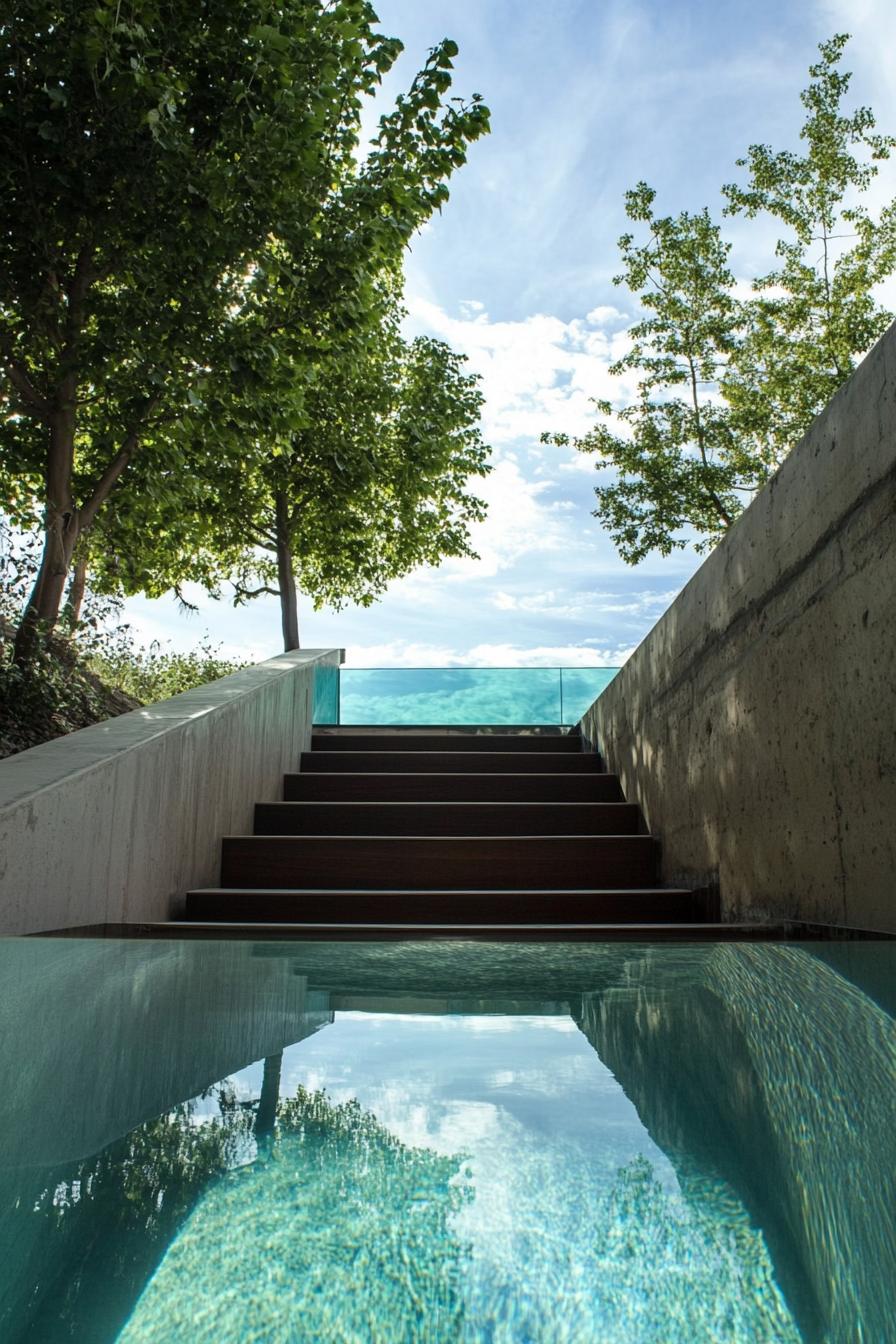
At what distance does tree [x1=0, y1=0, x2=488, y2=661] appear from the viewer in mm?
6051

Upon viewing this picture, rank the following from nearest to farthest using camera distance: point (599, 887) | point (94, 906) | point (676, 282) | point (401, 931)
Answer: point (401, 931)
point (94, 906)
point (599, 887)
point (676, 282)

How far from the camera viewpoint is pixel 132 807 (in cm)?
412

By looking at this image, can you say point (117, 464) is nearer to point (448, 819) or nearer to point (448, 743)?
point (448, 743)

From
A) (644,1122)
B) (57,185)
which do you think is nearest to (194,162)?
(57,185)

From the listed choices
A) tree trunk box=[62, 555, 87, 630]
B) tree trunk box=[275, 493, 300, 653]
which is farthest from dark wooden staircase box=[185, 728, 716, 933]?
tree trunk box=[275, 493, 300, 653]

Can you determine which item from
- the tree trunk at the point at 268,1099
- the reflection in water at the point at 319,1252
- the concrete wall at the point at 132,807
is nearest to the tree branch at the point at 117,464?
the concrete wall at the point at 132,807

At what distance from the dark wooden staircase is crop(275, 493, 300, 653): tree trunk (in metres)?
8.28

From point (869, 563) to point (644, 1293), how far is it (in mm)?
2508

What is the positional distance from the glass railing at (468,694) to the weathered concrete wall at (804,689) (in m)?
7.54

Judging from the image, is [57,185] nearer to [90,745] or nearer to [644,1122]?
[90,745]

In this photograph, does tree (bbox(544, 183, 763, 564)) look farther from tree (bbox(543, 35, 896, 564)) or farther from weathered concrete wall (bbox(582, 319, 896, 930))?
weathered concrete wall (bbox(582, 319, 896, 930))

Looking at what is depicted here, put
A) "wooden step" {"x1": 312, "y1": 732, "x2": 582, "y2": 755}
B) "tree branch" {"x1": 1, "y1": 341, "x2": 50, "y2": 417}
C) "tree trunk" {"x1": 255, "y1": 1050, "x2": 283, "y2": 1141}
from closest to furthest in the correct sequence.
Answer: "tree trunk" {"x1": 255, "y1": 1050, "x2": 283, "y2": 1141}, "tree branch" {"x1": 1, "y1": 341, "x2": 50, "y2": 417}, "wooden step" {"x1": 312, "y1": 732, "x2": 582, "y2": 755}

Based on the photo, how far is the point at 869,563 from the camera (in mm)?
2869

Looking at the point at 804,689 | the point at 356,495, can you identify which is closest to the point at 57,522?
the point at 804,689
